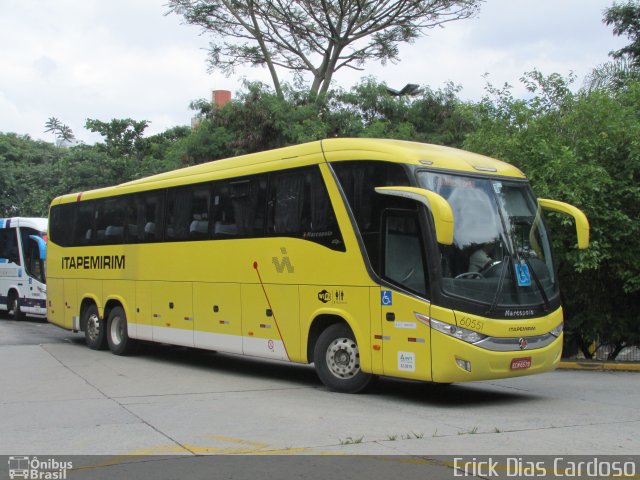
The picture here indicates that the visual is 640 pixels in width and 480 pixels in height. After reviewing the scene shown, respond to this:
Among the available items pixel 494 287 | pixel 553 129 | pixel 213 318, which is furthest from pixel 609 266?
pixel 213 318

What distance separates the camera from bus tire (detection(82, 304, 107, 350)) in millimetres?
15930

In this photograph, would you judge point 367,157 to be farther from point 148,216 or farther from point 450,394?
point 148,216

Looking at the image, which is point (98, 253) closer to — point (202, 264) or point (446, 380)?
point (202, 264)

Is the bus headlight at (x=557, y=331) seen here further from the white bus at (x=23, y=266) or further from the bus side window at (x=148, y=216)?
the white bus at (x=23, y=266)

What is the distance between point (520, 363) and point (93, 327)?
10.3m

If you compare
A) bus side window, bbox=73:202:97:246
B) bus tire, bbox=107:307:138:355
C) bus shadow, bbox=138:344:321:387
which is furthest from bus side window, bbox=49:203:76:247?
bus shadow, bbox=138:344:321:387

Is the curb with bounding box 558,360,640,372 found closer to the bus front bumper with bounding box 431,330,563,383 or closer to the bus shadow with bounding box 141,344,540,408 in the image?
the bus shadow with bounding box 141,344,540,408

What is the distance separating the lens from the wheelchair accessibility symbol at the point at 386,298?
9.55m

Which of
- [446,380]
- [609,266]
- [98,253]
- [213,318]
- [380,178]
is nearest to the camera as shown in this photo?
[446,380]

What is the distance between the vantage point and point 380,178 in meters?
9.73

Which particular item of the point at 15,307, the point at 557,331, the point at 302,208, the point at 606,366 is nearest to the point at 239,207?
the point at 302,208
